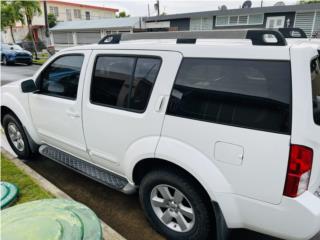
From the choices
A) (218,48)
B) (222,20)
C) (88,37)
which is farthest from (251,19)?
(218,48)

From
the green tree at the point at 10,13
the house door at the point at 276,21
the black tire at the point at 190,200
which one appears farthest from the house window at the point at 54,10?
the black tire at the point at 190,200

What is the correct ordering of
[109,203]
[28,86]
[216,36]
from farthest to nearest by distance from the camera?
[28,86]
[109,203]
[216,36]

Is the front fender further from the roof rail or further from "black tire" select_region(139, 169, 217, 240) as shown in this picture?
the roof rail

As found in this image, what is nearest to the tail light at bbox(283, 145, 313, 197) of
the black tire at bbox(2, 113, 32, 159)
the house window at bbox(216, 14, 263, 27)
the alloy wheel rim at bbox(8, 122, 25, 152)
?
the black tire at bbox(2, 113, 32, 159)

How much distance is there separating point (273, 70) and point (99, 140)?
186 cm

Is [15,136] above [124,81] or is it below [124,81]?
below

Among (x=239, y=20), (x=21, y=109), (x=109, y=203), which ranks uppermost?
(x=239, y=20)

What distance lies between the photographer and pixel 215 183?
2.03 metres

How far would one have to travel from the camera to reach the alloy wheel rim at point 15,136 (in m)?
4.11

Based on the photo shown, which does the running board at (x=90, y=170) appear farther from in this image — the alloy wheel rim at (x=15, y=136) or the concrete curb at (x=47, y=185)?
the alloy wheel rim at (x=15, y=136)

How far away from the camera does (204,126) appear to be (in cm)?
205

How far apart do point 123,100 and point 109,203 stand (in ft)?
4.35

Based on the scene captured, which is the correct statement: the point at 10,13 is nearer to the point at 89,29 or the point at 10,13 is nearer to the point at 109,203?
the point at 89,29

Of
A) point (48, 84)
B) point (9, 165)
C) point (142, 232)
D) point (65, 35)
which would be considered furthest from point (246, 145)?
point (65, 35)
